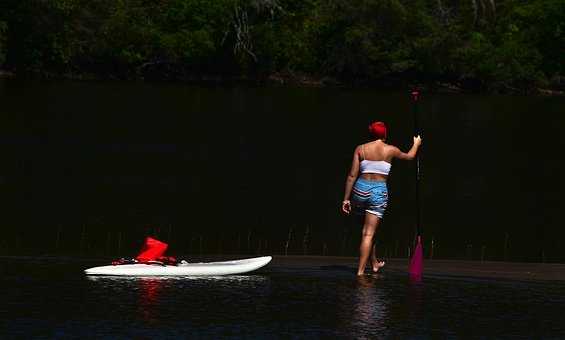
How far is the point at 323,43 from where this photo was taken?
331 feet

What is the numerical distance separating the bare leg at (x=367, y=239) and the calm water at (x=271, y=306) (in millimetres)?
203

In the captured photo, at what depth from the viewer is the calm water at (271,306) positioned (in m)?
11.0

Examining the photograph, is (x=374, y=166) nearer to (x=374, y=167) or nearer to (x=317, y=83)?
(x=374, y=167)

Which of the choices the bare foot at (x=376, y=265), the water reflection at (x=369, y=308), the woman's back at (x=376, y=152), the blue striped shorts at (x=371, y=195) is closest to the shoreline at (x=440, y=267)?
the bare foot at (x=376, y=265)

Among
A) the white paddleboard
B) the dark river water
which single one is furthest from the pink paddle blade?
the dark river water

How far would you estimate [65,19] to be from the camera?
3307 inches

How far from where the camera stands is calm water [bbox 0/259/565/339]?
35.9 ft

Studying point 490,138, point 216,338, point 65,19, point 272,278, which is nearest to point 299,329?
point 216,338

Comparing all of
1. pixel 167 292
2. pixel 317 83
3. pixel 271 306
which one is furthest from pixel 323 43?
pixel 271 306

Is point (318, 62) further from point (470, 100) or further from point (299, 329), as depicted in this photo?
point (299, 329)

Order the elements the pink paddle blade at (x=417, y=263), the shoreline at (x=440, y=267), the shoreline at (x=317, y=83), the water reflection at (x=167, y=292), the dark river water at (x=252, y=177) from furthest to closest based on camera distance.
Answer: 1. the shoreline at (x=317, y=83)
2. the dark river water at (x=252, y=177)
3. the shoreline at (x=440, y=267)
4. the pink paddle blade at (x=417, y=263)
5. the water reflection at (x=167, y=292)

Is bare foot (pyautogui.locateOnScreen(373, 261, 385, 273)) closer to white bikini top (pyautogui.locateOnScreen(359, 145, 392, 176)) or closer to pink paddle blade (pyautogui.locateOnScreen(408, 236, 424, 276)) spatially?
pink paddle blade (pyautogui.locateOnScreen(408, 236, 424, 276))

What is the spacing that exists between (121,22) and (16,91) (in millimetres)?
23908

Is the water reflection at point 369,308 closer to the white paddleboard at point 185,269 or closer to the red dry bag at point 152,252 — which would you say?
the white paddleboard at point 185,269
